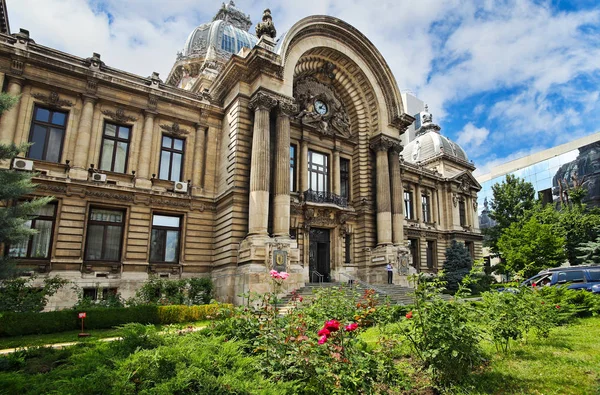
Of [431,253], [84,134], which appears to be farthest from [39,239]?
[431,253]

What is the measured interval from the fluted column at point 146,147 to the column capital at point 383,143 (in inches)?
629

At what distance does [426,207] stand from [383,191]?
15.5m

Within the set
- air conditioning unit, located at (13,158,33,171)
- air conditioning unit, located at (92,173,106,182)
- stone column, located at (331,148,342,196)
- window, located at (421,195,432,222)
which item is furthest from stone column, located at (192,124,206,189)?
window, located at (421,195,432,222)

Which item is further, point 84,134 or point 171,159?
point 171,159

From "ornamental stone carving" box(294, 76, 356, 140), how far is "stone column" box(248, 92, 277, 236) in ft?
14.9

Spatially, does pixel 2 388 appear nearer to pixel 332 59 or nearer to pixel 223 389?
pixel 223 389

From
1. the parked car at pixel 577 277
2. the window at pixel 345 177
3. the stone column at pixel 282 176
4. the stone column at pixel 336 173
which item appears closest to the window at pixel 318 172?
the stone column at pixel 336 173

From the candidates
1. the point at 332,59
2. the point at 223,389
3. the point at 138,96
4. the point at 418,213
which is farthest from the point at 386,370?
the point at 418,213

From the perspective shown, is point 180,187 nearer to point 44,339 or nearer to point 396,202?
point 44,339

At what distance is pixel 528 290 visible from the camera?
8.95 metres

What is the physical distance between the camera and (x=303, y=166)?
24.9 meters

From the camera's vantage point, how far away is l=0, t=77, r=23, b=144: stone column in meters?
17.8

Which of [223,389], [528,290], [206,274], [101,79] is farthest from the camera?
[206,274]

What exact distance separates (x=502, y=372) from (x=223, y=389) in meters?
5.17
